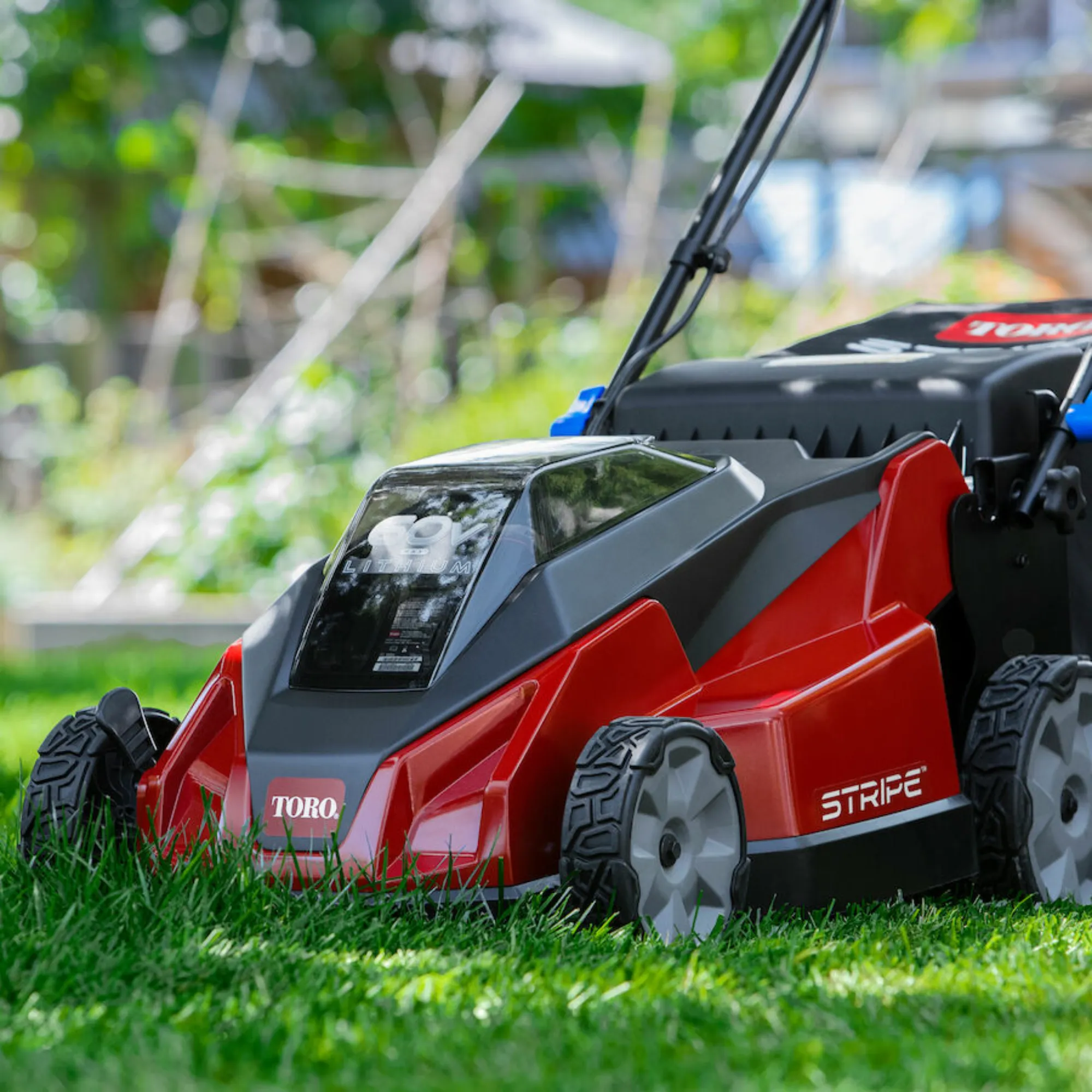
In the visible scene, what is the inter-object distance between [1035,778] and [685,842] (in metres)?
0.95

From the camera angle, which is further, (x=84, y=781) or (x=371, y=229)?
(x=371, y=229)

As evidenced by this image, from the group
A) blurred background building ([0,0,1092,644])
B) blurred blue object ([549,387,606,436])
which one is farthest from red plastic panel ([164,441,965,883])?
blurred background building ([0,0,1092,644])

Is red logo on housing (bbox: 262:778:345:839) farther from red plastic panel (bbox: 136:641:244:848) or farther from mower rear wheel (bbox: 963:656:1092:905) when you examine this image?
mower rear wheel (bbox: 963:656:1092:905)

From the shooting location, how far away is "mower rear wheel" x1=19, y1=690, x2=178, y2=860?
3.35 meters

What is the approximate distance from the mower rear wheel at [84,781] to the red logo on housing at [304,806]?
32cm

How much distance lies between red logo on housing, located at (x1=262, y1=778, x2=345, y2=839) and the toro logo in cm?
87

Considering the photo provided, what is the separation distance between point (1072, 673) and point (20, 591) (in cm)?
753

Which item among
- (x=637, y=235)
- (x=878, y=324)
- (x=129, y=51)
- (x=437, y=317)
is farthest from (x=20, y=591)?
(x=878, y=324)

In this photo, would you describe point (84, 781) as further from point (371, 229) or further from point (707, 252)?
point (371, 229)

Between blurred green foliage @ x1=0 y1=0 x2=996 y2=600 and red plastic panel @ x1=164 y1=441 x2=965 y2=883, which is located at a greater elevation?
blurred green foliage @ x1=0 y1=0 x2=996 y2=600

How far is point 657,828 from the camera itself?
9.83 ft

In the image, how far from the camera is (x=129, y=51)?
13773mm

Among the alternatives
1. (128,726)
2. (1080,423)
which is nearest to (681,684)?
(128,726)

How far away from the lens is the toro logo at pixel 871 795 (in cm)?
331
